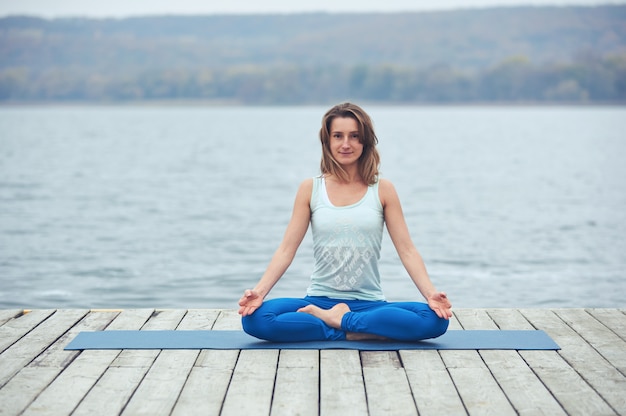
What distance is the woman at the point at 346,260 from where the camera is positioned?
4.63m

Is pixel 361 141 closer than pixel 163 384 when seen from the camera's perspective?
No

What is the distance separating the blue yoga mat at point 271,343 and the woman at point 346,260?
68mm

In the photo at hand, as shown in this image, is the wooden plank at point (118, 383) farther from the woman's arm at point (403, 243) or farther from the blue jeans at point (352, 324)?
the woman's arm at point (403, 243)

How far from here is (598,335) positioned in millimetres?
4898

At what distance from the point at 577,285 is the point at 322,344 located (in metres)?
9.05

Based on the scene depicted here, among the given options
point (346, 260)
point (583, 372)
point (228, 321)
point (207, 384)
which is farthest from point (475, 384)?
point (228, 321)

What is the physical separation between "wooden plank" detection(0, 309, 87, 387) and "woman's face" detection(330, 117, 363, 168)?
185cm

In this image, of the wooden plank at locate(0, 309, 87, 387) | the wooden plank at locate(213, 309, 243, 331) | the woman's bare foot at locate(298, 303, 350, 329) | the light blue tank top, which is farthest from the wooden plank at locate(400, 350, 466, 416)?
the wooden plank at locate(0, 309, 87, 387)

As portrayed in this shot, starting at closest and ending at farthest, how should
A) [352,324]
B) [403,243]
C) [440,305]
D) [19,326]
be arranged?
[440,305] → [352,324] → [403,243] → [19,326]

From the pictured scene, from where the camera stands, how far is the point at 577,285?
1284 cm

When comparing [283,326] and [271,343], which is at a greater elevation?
[283,326]

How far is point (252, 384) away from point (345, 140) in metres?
1.45

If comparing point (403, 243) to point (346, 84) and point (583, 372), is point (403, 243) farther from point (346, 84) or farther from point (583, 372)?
point (346, 84)

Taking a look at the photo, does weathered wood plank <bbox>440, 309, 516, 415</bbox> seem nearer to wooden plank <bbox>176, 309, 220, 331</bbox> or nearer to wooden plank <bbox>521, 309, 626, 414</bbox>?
wooden plank <bbox>521, 309, 626, 414</bbox>
